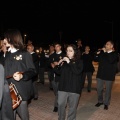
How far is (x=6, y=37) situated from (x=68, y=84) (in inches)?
70.7

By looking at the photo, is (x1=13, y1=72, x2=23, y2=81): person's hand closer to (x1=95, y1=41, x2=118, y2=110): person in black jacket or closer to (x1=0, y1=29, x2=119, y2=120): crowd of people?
(x1=0, y1=29, x2=119, y2=120): crowd of people

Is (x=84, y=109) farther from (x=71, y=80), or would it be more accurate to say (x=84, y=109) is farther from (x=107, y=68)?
(x=71, y=80)

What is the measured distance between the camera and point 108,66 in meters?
7.59

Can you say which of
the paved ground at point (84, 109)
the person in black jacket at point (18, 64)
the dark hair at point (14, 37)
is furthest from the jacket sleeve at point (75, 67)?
the paved ground at point (84, 109)

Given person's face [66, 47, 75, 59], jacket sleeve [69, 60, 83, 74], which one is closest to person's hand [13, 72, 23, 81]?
jacket sleeve [69, 60, 83, 74]

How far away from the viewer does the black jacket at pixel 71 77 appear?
5379 millimetres

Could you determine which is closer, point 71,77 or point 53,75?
point 71,77

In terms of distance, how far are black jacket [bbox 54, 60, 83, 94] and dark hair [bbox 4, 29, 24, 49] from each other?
1.43 m

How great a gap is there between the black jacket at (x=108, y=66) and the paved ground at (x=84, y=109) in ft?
3.33

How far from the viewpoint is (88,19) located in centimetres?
6188

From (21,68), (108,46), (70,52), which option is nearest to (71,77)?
(70,52)

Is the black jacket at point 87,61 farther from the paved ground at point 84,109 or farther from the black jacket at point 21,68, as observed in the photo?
the black jacket at point 21,68

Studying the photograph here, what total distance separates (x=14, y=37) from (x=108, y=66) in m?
3.99

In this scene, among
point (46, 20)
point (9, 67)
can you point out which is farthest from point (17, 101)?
point (46, 20)
